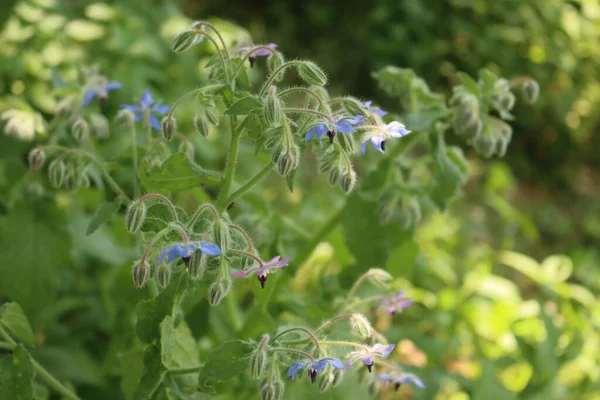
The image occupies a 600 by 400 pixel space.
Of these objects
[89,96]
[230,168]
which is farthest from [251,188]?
[89,96]

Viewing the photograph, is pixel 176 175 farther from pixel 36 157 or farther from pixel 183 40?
pixel 36 157

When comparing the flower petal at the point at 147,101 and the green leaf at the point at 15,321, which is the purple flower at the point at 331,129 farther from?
the green leaf at the point at 15,321

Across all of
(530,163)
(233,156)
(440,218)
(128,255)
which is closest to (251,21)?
(530,163)

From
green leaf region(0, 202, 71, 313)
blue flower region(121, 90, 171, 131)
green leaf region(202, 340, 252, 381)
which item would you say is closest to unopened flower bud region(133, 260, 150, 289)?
green leaf region(202, 340, 252, 381)

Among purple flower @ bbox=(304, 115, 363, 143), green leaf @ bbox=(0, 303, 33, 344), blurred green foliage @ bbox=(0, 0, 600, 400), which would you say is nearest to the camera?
purple flower @ bbox=(304, 115, 363, 143)

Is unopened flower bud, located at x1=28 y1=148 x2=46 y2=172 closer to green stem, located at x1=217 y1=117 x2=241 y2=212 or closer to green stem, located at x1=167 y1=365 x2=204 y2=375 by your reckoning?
green stem, located at x1=217 y1=117 x2=241 y2=212
